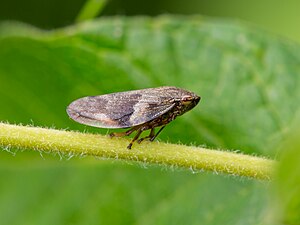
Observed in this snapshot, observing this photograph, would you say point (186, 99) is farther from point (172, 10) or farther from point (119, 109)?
point (172, 10)

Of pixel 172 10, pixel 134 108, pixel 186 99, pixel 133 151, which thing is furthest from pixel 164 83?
pixel 172 10

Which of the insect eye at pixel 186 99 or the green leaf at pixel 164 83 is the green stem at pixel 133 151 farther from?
the green leaf at pixel 164 83

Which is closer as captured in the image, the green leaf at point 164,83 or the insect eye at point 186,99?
the insect eye at point 186,99

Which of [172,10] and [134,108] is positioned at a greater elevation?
[172,10]

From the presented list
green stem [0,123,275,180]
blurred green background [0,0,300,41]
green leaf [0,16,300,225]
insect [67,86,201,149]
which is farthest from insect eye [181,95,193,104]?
blurred green background [0,0,300,41]

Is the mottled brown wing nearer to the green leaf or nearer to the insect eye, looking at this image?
the insect eye

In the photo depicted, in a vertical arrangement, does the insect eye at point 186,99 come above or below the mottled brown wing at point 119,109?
above

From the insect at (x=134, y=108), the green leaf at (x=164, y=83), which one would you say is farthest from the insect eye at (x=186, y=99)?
the green leaf at (x=164, y=83)
